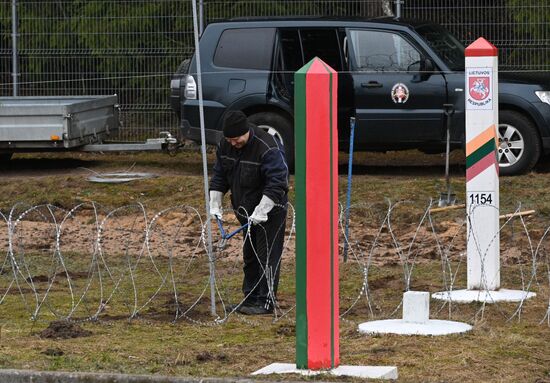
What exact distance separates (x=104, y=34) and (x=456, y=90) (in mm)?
6445

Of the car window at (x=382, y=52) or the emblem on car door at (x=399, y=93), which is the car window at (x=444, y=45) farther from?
the emblem on car door at (x=399, y=93)

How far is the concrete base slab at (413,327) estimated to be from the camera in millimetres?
10500

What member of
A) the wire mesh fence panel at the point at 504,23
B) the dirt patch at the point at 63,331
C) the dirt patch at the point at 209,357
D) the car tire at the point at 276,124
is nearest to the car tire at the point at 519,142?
the car tire at the point at 276,124

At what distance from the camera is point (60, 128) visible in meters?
19.2

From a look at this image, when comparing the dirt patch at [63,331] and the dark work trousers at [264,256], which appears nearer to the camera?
the dirt patch at [63,331]

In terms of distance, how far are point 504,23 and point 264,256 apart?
393 inches

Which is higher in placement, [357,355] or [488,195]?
[488,195]

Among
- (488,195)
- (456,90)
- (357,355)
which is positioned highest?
(456,90)

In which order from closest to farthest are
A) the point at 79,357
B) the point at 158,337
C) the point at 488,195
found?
the point at 79,357, the point at 158,337, the point at 488,195

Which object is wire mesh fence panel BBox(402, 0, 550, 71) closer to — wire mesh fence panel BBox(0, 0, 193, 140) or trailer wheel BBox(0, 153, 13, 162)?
wire mesh fence panel BBox(0, 0, 193, 140)

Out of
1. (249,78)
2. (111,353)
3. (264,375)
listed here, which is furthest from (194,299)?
(249,78)

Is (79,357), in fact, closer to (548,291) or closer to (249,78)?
(548,291)

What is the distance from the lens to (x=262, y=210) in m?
11.6

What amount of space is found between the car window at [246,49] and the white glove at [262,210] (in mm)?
7217
